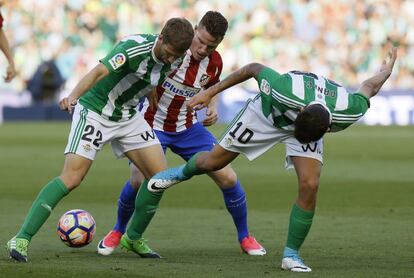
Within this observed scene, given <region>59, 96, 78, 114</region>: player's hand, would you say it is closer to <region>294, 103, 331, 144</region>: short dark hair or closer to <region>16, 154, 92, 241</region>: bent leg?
<region>16, 154, 92, 241</region>: bent leg

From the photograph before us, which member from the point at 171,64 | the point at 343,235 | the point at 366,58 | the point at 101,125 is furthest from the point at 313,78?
the point at 366,58

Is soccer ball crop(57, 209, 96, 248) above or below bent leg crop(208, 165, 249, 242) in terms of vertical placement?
below

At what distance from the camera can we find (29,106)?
38188mm

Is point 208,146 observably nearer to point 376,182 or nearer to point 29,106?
point 376,182

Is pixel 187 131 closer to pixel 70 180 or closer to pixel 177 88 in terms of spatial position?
pixel 177 88

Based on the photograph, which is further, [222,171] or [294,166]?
[222,171]

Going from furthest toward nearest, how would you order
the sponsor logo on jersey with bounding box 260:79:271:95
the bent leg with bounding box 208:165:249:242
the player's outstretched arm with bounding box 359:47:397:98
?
the bent leg with bounding box 208:165:249:242 → the player's outstretched arm with bounding box 359:47:397:98 → the sponsor logo on jersey with bounding box 260:79:271:95

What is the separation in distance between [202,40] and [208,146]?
3.64 ft

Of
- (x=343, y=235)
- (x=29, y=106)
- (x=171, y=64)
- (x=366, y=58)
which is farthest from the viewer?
(x=29, y=106)

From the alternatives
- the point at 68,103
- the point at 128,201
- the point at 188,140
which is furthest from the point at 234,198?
the point at 68,103

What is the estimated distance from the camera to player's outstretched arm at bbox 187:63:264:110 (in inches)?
295

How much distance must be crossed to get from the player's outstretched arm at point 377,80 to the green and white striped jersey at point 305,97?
0.14 metres

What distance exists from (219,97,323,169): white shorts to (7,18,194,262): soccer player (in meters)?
0.69

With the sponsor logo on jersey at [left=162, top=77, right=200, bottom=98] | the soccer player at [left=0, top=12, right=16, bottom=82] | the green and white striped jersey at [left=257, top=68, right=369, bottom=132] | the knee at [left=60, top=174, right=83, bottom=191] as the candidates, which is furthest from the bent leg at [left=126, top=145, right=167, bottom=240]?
the soccer player at [left=0, top=12, right=16, bottom=82]
